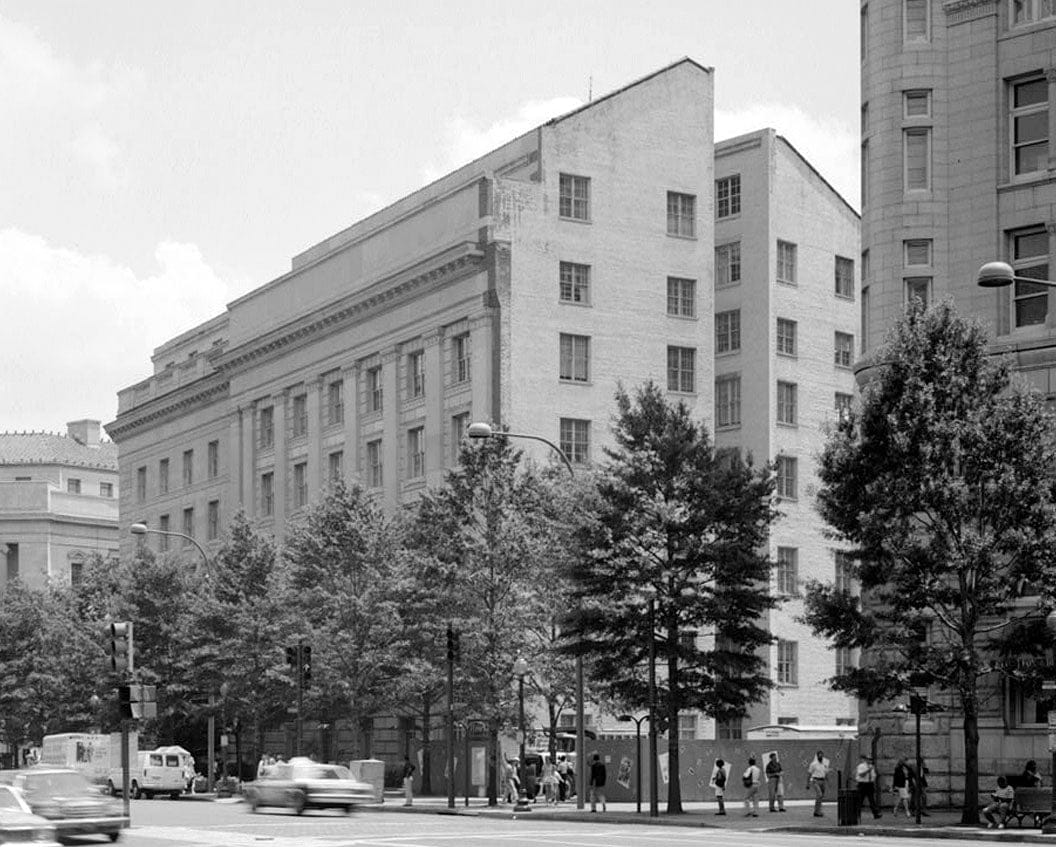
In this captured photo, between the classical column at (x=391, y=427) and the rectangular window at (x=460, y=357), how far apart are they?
5.14 m

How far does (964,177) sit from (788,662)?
38.0 meters

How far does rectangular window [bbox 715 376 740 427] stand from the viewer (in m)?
92.1

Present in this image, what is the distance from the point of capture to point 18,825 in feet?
99.0

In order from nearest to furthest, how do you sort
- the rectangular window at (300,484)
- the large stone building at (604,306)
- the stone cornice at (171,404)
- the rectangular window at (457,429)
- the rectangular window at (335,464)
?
1. the large stone building at (604,306)
2. the rectangular window at (457,429)
3. the rectangular window at (335,464)
4. the rectangular window at (300,484)
5. the stone cornice at (171,404)

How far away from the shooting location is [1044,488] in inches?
1816

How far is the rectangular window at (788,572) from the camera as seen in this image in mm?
89750

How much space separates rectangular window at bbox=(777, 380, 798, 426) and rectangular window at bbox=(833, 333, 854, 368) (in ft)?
11.5

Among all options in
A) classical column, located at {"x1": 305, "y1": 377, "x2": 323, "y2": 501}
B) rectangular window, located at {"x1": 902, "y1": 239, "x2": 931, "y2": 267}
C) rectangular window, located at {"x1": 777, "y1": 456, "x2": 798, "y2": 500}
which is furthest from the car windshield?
classical column, located at {"x1": 305, "y1": 377, "x2": 323, "y2": 501}

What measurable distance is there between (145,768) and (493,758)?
18382mm

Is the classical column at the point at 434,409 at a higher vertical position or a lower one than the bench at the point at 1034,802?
higher

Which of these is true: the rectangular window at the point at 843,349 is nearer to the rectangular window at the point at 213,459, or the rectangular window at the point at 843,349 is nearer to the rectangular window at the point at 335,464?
the rectangular window at the point at 335,464

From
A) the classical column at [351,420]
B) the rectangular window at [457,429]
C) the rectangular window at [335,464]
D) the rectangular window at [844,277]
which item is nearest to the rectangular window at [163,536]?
the rectangular window at [335,464]

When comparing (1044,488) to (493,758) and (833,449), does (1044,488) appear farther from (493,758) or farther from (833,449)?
(493,758)

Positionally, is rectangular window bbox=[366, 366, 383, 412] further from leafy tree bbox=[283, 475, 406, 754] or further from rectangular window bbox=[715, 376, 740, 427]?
rectangular window bbox=[715, 376, 740, 427]
